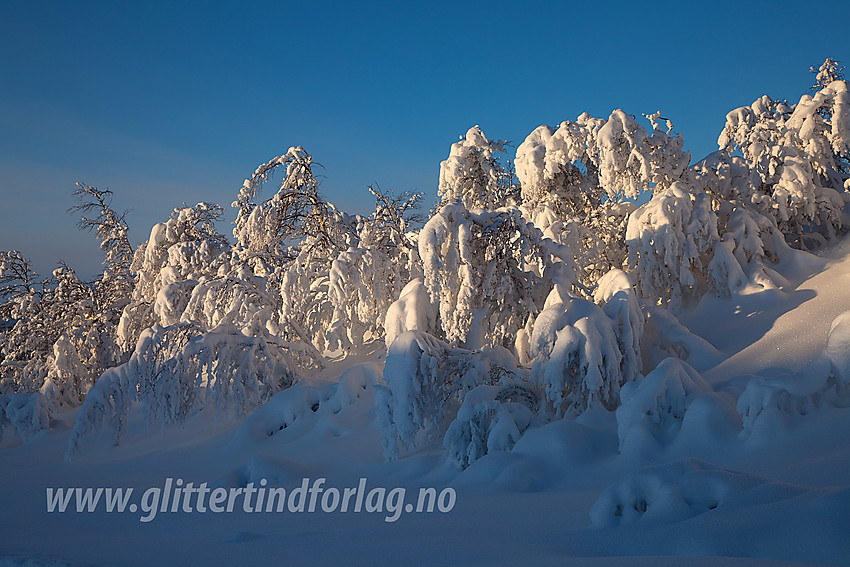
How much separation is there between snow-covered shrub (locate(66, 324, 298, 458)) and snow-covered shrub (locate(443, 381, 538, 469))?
465 centimetres

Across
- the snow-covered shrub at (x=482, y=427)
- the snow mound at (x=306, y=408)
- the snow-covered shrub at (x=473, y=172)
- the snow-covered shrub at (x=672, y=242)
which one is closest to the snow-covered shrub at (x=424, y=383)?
the snow-covered shrub at (x=482, y=427)

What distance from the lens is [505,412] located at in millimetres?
6359

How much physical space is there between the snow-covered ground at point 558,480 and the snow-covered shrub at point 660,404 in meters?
0.02

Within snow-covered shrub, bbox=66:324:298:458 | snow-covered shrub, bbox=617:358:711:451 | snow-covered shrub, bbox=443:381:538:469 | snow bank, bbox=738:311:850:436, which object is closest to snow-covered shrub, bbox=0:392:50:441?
snow-covered shrub, bbox=66:324:298:458

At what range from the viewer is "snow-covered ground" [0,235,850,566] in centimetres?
306

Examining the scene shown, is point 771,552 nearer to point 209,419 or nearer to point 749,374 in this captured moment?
point 749,374

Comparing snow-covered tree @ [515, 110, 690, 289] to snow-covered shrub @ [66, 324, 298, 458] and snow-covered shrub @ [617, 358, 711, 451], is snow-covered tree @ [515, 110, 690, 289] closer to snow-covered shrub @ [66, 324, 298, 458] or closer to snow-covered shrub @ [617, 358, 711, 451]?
snow-covered shrub @ [617, 358, 711, 451]

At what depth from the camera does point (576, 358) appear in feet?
22.7

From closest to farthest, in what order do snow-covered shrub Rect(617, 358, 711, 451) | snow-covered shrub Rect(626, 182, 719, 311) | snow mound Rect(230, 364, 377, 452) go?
A: 1. snow-covered shrub Rect(617, 358, 711, 451)
2. snow mound Rect(230, 364, 377, 452)
3. snow-covered shrub Rect(626, 182, 719, 311)

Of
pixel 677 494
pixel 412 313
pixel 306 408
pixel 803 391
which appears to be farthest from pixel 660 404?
pixel 306 408

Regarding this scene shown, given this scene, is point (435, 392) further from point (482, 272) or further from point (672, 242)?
point (672, 242)

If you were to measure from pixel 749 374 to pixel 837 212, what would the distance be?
264 inches

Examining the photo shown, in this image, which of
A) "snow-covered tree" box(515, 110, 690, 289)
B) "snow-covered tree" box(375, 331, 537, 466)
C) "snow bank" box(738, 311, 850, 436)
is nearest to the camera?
"snow bank" box(738, 311, 850, 436)

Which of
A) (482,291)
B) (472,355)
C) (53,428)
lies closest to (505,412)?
(472,355)
